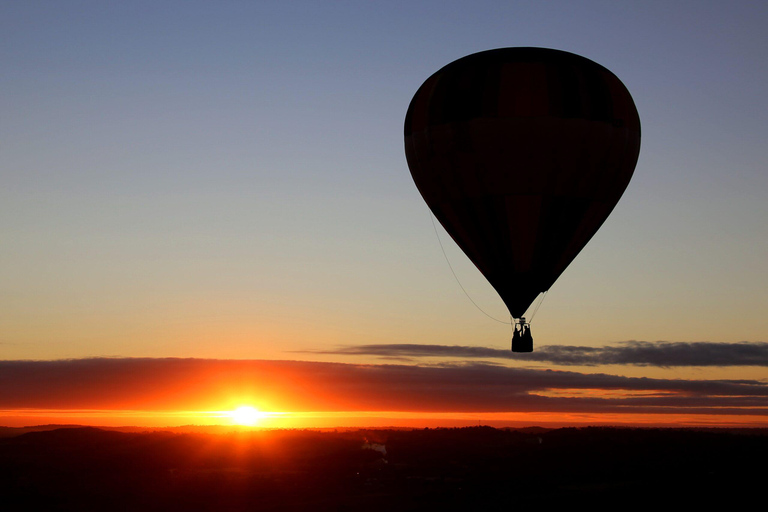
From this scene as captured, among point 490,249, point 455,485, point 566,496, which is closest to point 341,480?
point 455,485

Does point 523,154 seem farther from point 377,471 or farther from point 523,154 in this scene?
point 377,471

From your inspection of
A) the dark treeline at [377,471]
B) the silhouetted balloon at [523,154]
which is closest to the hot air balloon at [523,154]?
the silhouetted balloon at [523,154]

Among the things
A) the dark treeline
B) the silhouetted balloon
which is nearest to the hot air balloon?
the silhouetted balloon

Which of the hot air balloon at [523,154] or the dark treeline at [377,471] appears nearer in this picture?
the hot air balloon at [523,154]

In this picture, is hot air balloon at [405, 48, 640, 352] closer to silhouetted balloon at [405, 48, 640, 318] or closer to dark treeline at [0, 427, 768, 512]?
silhouetted balloon at [405, 48, 640, 318]

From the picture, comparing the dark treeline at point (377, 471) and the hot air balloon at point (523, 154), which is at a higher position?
the hot air balloon at point (523, 154)

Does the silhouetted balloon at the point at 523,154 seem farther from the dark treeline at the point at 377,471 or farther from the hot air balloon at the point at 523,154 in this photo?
the dark treeline at the point at 377,471
